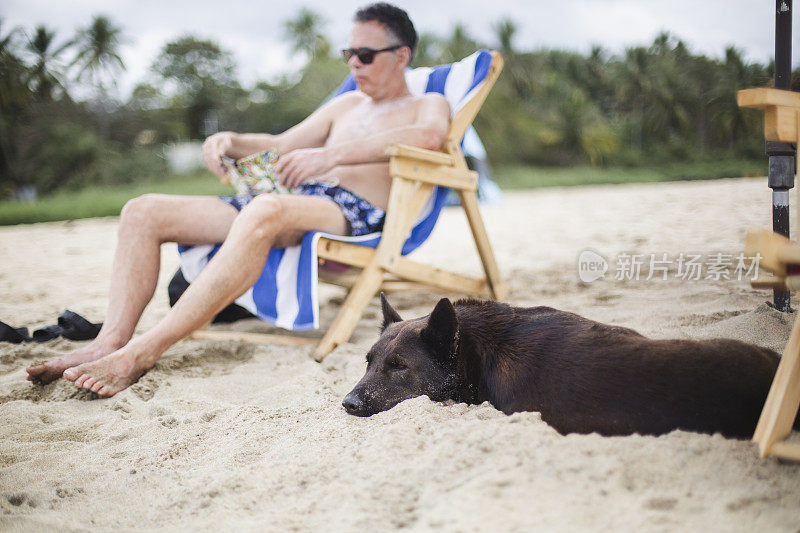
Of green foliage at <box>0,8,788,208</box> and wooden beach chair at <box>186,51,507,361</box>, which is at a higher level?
green foliage at <box>0,8,788,208</box>

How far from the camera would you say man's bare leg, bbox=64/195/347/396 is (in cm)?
245

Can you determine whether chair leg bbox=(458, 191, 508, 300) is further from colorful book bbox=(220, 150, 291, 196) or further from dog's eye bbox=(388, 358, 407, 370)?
dog's eye bbox=(388, 358, 407, 370)

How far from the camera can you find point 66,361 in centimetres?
260

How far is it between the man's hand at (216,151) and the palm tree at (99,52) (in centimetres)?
3549

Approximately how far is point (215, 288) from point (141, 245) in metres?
0.59

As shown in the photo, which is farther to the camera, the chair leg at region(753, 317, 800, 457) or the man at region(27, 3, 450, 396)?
the man at region(27, 3, 450, 396)

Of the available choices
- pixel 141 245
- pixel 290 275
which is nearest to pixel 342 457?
pixel 290 275

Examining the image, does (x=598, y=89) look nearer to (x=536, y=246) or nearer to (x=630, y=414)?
(x=536, y=246)

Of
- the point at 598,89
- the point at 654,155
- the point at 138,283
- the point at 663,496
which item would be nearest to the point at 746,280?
the point at 663,496

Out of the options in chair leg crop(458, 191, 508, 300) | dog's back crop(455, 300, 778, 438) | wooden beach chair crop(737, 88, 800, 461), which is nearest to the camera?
A: wooden beach chair crop(737, 88, 800, 461)

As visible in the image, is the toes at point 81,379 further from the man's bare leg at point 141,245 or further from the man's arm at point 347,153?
the man's arm at point 347,153

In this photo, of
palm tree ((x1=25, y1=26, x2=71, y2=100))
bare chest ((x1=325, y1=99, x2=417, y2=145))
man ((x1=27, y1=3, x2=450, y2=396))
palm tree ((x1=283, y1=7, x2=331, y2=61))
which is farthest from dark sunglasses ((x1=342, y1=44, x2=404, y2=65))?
palm tree ((x1=283, y1=7, x2=331, y2=61))

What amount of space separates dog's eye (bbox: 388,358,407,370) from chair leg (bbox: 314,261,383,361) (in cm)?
91

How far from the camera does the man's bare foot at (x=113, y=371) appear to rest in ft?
7.85
